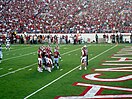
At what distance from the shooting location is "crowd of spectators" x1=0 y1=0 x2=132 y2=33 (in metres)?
38.2

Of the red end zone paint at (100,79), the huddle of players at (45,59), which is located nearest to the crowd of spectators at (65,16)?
the huddle of players at (45,59)

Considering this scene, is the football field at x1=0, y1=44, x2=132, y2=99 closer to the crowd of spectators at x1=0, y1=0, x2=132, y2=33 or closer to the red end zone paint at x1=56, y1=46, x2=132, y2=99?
the red end zone paint at x1=56, y1=46, x2=132, y2=99

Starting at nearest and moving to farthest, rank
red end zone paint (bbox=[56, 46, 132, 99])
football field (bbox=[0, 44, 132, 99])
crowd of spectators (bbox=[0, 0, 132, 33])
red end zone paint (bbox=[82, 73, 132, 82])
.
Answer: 1. red end zone paint (bbox=[56, 46, 132, 99])
2. football field (bbox=[0, 44, 132, 99])
3. red end zone paint (bbox=[82, 73, 132, 82])
4. crowd of spectators (bbox=[0, 0, 132, 33])

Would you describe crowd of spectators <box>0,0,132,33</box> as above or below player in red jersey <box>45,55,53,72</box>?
above

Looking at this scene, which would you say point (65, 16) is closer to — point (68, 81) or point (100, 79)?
point (100, 79)

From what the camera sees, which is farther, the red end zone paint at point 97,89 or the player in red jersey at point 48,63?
the player in red jersey at point 48,63

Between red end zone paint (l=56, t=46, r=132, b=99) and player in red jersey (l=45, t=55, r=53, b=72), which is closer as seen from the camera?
red end zone paint (l=56, t=46, r=132, b=99)

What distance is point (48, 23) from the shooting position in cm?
3997

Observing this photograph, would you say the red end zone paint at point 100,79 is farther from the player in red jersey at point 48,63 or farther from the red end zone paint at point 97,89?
the player in red jersey at point 48,63

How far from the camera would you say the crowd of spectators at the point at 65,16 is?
125ft

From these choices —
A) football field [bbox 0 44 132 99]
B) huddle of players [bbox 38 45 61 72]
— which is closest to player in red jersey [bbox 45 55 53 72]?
huddle of players [bbox 38 45 61 72]

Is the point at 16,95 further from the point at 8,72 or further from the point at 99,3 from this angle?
the point at 99,3

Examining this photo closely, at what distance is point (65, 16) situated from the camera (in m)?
41.2

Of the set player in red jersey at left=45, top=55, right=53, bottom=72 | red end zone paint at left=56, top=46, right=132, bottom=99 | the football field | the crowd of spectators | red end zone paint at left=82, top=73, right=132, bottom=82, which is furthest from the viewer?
the crowd of spectators
